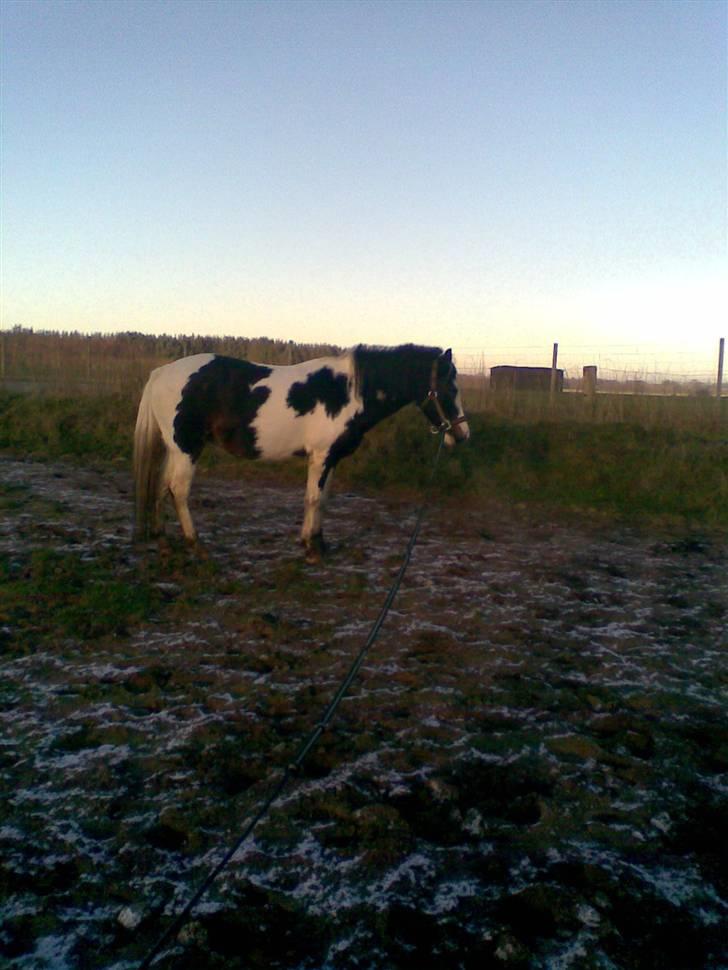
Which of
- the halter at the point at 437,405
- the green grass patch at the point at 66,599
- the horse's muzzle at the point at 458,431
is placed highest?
the halter at the point at 437,405

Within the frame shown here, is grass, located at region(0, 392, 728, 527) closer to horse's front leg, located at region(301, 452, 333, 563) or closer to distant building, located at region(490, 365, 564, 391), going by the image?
distant building, located at region(490, 365, 564, 391)

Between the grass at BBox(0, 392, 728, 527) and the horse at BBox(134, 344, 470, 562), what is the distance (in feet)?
10.0

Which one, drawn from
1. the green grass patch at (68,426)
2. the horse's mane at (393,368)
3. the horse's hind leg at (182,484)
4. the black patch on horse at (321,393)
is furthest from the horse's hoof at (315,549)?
the green grass patch at (68,426)

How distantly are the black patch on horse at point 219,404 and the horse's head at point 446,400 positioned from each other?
1520mm

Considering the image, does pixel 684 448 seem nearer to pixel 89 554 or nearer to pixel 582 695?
pixel 582 695

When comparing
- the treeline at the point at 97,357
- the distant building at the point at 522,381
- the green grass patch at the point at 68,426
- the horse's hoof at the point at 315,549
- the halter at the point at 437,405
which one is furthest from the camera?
the treeline at the point at 97,357

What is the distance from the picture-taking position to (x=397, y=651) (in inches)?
167

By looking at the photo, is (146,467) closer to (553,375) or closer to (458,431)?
(458,431)

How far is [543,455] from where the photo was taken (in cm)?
993

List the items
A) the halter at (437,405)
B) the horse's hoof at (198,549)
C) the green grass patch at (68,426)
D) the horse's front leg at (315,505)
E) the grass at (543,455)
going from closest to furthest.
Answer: the horse's hoof at (198,549)
the horse's front leg at (315,505)
the halter at (437,405)
the grass at (543,455)
the green grass patch at (68,426)

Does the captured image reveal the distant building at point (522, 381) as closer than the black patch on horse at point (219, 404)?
No

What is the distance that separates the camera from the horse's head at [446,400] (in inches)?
257

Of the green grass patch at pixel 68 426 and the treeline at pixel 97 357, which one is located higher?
the treeline at pixel 97 357

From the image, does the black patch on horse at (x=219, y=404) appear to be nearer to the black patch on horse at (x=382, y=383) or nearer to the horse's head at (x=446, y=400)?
the black patch on horse at (x=382, y=383)
